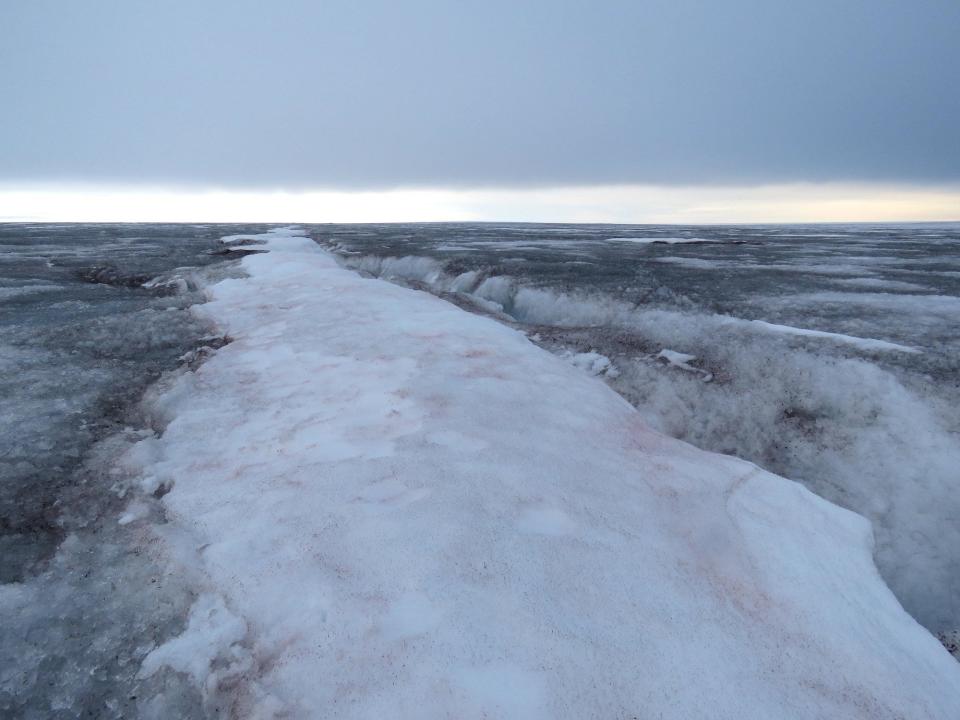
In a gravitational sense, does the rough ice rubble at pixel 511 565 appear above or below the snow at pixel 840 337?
below

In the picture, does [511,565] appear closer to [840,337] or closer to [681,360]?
[681,360]

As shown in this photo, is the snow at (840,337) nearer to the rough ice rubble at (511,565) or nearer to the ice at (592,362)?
the ice at (592,362)

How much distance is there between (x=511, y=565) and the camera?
2855 millimetres

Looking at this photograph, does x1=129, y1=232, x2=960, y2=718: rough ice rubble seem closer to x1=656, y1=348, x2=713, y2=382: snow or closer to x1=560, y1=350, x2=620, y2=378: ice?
x1=560, y1=350, x2=620, y2=378: ice

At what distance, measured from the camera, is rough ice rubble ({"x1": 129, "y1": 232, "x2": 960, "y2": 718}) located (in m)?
2.32

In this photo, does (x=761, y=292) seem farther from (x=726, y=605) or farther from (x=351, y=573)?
(x=351, y=573)

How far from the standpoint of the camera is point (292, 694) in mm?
2246

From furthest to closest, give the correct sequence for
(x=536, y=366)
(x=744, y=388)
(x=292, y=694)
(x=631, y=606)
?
(x=744, y=388), (x=536, y=366), (x=631, y=606), (x=292, y=694)

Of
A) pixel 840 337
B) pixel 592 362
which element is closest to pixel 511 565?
pixel 592 362

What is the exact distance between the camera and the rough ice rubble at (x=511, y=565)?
2316 mm

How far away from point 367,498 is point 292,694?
1241 mm

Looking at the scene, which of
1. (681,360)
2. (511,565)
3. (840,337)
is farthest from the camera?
(681,360)

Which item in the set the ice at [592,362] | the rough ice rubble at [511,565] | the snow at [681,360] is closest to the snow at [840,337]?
the snow at [681,360]

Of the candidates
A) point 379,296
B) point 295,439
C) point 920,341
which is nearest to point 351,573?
point 295,439
